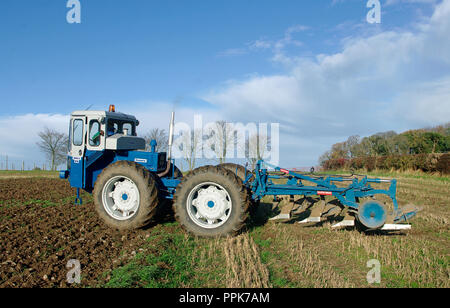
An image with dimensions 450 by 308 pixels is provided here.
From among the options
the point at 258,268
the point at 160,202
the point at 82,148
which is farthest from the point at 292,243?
the point at 82,148

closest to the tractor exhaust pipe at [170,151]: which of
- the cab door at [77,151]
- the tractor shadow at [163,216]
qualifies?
the tractor shadow at [163,216]

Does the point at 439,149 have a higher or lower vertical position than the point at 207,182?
higher

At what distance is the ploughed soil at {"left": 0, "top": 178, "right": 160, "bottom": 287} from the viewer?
436 cm

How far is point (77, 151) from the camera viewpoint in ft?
25.7

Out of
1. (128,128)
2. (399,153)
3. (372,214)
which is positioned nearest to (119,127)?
(128,128)

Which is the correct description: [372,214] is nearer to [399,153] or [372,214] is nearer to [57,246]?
[57,246]

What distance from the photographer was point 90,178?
799 cm

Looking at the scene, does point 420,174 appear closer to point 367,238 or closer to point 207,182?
point 367,238

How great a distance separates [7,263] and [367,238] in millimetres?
6267

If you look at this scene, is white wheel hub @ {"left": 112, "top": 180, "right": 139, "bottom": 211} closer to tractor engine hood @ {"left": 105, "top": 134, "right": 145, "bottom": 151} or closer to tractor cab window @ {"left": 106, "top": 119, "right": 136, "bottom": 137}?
tractor engine hood @ {"left": 105, "top": 134, "right": 145, "bottom": 151}

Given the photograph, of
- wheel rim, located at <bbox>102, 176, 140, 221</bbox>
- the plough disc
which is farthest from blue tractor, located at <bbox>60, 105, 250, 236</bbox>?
the plough disc

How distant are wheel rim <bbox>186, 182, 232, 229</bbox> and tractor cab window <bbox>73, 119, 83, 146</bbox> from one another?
3359 millimetres
